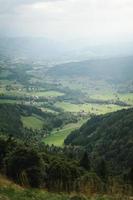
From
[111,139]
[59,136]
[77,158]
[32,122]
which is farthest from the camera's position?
[32,122]

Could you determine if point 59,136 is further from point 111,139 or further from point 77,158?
point 77,158

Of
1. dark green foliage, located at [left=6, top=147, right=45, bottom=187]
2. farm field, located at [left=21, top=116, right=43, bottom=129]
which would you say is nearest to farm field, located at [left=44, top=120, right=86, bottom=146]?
farm field, located at [left=21, top=116, right=43, bottom=129]

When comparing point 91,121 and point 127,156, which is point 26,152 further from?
point 91,121

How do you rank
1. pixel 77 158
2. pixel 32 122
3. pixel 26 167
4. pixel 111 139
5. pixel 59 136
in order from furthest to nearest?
pixel 32 122, pixel 59 136, pixel 111 139, pixel 77 158, pixel 26 167

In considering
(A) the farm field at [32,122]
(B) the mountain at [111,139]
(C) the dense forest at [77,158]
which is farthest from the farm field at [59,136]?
(A) the farm field at [32,122]

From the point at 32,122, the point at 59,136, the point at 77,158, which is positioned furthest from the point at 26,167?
the point at 32,122

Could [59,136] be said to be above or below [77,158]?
below

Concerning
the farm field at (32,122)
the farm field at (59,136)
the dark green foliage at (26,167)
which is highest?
the dark green foliage at (26,167)

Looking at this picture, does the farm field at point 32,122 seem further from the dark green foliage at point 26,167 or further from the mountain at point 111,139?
the dark green foliage at point 26,167

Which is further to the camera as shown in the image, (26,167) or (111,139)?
(111,139)
